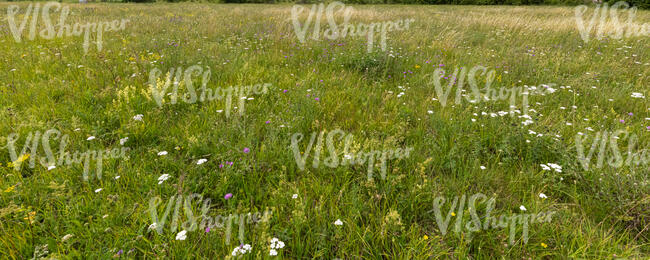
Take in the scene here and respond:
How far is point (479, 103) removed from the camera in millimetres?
3711

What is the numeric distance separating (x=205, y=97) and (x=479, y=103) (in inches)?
147

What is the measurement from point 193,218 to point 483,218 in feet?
6.67

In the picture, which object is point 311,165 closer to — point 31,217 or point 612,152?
point 31,217

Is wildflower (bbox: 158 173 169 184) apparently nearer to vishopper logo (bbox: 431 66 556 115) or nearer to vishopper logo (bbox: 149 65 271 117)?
vishopper logo (bbox: 149 65 271 117)

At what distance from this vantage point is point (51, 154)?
251cm

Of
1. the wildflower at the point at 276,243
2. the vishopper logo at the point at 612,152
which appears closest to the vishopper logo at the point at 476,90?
the vishopper logo at the point at 612,152

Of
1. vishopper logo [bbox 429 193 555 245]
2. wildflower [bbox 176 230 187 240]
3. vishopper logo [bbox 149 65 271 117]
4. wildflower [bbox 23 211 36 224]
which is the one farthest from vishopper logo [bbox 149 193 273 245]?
vishopper logo [bbox 149 65 271 117]

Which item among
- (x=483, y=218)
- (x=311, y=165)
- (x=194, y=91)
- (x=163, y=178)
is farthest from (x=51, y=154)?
(x=483, y=218)

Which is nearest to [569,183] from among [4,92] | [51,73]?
[4,92]

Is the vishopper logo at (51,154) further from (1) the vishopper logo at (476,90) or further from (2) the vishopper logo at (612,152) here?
(2) the vishopper logo at (612,152)

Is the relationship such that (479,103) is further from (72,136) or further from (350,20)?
(350,20)

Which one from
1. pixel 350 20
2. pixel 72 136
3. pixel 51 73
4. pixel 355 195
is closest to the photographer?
pixel 355 195

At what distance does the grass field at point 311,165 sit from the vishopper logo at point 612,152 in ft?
0.15

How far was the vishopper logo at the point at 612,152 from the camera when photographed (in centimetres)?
243
